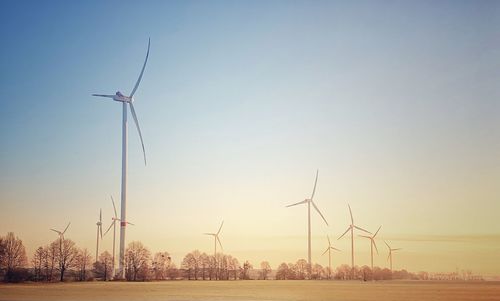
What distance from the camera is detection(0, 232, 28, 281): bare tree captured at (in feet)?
324

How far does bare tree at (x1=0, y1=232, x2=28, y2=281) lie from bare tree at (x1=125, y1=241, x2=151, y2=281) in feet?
63.5

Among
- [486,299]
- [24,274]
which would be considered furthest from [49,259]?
[486,299]

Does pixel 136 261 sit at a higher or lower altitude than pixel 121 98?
lower

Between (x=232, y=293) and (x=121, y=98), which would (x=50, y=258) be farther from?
(x=232, y=293)

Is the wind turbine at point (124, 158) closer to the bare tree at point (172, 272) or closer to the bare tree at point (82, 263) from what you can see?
the bare tree at point (82, 263)

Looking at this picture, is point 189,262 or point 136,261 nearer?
point 136,261

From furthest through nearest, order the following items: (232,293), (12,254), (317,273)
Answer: (317,273) → (12,254) → (232,293)

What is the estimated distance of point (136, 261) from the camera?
4333 inches

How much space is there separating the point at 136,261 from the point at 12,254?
912 inches

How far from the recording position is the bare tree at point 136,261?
102319 millimetres

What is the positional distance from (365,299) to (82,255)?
297 ft

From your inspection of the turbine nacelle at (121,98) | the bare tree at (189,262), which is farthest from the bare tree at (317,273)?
the turbine nacelle at (121,98)

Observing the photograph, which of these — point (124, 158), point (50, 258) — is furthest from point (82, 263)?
point (124, 158)

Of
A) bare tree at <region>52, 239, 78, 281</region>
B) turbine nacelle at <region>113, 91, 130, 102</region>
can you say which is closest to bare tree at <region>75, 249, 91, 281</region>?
bare tree at <region>52, 239, 78, 281</region>
